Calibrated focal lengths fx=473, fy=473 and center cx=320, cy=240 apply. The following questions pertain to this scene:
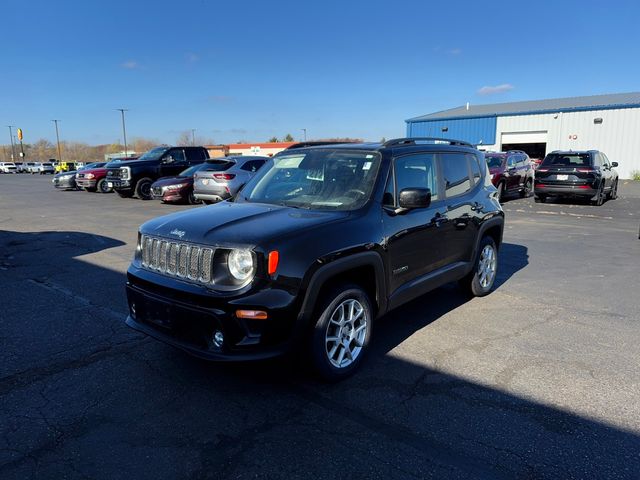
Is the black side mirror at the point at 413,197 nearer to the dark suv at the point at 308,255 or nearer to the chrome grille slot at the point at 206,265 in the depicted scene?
the dark suv at the point at 308,255

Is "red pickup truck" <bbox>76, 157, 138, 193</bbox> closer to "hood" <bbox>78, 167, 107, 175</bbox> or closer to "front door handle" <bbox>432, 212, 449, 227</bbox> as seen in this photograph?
"hood" <bbox>78, 167, 107, 175</bbox>

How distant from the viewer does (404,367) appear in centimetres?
387

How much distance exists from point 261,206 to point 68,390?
80.3 inches

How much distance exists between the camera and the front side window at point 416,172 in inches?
167

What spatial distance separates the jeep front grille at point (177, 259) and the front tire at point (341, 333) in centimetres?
87

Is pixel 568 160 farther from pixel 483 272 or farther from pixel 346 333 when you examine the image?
pixel 346 333

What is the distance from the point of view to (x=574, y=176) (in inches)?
604

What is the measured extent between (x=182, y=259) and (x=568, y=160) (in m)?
15.8

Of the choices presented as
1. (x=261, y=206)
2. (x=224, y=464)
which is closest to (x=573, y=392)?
(x=224, y=464)

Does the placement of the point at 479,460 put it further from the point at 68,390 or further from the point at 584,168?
the point at 584,168

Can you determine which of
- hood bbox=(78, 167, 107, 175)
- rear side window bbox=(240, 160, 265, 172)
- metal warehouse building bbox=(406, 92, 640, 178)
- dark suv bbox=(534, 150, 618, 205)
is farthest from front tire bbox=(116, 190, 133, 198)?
metal warehouse building bbox=(406, 92, 640, 178)

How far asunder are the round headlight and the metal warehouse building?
35594mm

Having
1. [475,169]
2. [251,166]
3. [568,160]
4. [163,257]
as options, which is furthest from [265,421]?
[568,160]

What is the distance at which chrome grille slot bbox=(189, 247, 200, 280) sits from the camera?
326 centimetres
